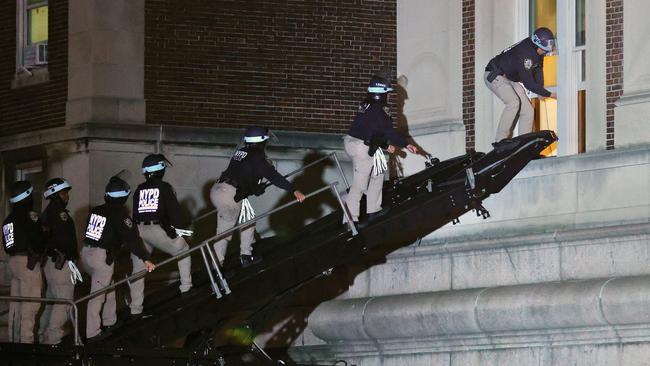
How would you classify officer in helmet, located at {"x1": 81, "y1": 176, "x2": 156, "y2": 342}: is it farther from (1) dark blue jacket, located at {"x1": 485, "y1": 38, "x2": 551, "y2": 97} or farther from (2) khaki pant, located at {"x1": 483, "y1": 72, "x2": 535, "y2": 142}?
(1) dark blue jacket, located at {"x1": 485, "y1": 38, "x2": 551, "y2": 97}

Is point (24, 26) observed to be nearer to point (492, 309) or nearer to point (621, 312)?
point (492, 309)

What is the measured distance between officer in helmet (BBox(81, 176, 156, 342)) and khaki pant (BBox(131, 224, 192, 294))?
7.1 inches

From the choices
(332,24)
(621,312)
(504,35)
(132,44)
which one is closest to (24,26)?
(132,44)

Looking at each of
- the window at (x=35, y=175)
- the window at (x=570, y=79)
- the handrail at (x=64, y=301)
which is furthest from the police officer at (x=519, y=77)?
the window at (x=35, y=175)

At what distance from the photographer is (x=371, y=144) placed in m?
21.4

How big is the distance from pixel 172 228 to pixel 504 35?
5.59 metres

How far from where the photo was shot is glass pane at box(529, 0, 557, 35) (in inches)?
929

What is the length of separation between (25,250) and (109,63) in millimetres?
5390

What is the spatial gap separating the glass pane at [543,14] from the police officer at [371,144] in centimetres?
317

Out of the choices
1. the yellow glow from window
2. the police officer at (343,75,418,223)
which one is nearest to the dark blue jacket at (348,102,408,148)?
the police officer at (343,75,418,223)

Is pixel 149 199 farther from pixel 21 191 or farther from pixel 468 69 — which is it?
pixel 468 69

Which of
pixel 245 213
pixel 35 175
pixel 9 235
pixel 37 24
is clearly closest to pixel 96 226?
pixel 9 235

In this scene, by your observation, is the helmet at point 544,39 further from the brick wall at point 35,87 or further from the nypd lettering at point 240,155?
the brick wall at point 35,87

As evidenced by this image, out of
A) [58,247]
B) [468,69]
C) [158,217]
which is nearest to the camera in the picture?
[158,217]
